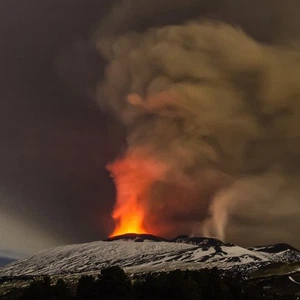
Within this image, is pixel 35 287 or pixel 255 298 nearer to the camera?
pixel 35 287

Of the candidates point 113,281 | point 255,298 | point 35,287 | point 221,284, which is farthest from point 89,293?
point 255,298

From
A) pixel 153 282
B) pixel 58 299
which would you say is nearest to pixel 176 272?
pixel 153 282

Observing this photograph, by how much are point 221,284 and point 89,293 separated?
1570 inches

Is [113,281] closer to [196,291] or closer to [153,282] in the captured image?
[153,282]

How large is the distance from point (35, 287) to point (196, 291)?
44.1 meters

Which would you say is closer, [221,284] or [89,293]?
[89,293]

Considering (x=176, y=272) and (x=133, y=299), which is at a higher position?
(x=176, y=272)

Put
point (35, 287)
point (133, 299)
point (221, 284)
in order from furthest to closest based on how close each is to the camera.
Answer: point (221, 284)
point (35, 287)
point (133, 299)

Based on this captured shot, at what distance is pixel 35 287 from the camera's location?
124 m

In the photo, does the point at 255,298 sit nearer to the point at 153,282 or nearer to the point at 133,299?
the point at 153,282

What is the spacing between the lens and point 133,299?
116 m

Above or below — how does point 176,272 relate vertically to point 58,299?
above

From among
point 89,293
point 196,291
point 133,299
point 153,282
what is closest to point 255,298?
point 196,291

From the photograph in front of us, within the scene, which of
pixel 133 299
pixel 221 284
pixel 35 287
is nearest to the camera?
pixel 133 299
